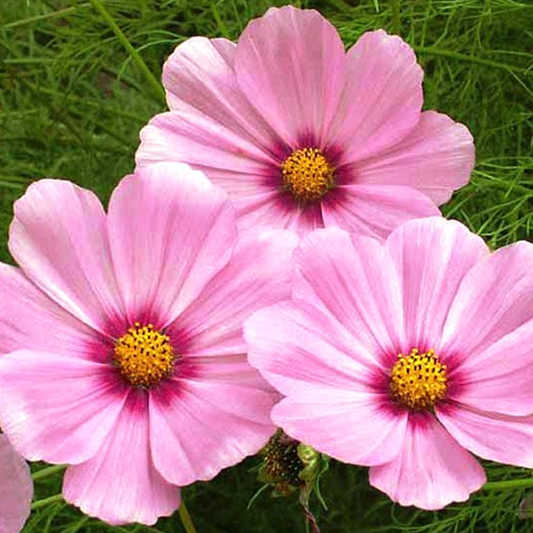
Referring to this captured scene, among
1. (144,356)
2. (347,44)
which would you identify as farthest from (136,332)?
(347,44)

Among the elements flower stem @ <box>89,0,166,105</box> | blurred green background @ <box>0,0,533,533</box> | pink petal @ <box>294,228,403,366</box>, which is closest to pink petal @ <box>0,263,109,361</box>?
pink petal @ <box>294,228,403,366</box>

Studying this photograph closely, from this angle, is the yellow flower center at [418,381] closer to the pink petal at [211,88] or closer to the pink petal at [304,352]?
the pink petal at [304,352]

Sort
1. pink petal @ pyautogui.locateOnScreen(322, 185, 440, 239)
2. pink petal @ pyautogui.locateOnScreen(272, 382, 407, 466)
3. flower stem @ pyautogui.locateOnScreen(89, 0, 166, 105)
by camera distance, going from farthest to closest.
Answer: flower stem @ pyautogui.locateOnScreen(89, 0, 166, 105)
pink petal @ pyautogui.locateOnScreen(322, 185, 440, 239)
pink petal @ pyautogui.locateOnScreen(272, 382, 407, 466)

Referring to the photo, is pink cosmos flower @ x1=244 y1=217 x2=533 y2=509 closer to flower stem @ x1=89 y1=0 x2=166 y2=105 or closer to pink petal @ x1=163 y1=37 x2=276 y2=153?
pink petal @ x1=163 y1=37 x2=276 y2=153

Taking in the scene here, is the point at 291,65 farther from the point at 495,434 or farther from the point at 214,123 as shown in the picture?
the point at 495,434

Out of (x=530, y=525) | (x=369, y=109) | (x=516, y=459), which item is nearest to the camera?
(x=516, y=459)

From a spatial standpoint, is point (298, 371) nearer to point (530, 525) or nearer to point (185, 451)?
point (185, 451)

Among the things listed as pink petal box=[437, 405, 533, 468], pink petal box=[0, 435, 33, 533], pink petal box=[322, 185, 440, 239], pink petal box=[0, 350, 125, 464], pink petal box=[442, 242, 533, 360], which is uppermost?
pink petal box=[322, 185, 440, 239]

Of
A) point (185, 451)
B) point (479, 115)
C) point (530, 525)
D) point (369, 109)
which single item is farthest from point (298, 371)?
point (479, 115)
